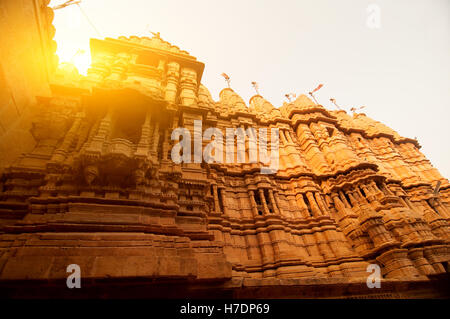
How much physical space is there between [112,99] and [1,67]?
3.51 meters

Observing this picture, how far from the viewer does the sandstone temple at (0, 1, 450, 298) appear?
14.9ft

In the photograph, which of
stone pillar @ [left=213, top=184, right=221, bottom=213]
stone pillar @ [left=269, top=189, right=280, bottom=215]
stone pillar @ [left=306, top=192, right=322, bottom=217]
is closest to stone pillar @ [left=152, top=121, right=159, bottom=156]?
stone pillar @ [left=213, top=184, right=221, bottom=213]

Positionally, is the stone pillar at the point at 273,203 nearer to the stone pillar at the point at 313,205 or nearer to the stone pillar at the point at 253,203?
the stone pillar at the point at 253,203

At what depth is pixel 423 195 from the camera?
1580 cm

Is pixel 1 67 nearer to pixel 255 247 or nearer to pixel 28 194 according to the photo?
pixel 28 194

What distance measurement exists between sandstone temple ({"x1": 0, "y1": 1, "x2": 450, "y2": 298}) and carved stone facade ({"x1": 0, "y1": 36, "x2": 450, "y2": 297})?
0.04 m

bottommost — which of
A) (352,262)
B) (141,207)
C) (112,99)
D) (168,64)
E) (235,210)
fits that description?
(352,262)

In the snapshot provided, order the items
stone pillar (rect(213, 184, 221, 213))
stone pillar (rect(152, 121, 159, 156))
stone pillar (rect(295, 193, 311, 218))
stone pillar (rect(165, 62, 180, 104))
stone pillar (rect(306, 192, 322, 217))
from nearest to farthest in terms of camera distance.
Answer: stone pillar (rect(152, 121, 159, 156)), stone pillar (rect(213, 184, 221, 213)), stone pillar (rect(306, 192, 322, 217)), stone pillar (rect(295, 193, 311, 218)), stone pillar (rect(165, 62, 180, 104))

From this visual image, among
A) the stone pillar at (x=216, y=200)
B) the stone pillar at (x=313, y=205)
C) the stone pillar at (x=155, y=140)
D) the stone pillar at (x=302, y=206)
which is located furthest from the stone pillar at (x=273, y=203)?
the stone pillar at (x=155, y=140)

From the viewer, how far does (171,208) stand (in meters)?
6.29

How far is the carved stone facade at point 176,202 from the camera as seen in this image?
4730 mm

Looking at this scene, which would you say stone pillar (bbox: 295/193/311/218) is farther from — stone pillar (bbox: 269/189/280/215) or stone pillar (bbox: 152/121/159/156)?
stone pillar (bbox: 152/121/159/156)
